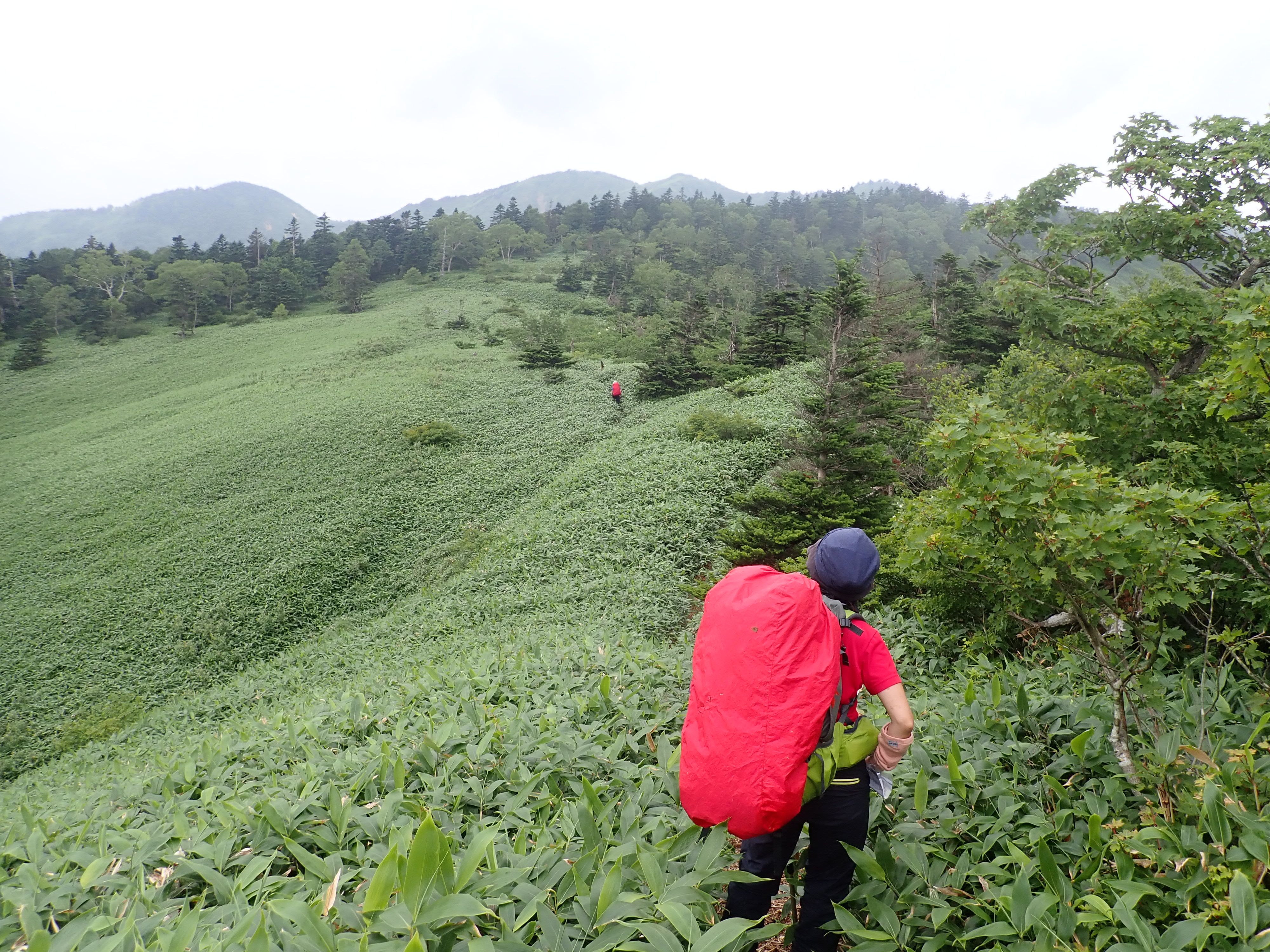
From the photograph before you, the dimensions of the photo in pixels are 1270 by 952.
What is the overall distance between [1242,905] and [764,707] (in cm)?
147


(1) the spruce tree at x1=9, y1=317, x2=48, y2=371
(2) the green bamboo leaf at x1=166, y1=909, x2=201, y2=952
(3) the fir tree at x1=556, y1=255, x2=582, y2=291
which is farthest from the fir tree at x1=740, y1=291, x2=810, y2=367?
(1) the spruce tree at x1=9, y1=317, x2=48, y2=371

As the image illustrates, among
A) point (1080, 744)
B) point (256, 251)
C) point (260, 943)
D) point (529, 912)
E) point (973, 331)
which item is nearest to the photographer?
point (260, 943)

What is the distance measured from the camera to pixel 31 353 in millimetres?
47469

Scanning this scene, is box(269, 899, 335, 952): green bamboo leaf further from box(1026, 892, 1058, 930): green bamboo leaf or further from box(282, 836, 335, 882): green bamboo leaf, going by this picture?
box(1026, 892, 1058, 930): green bamboo leaf

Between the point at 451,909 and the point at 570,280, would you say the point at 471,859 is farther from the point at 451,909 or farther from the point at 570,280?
the point at 570,280

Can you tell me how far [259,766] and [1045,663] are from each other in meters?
5.70

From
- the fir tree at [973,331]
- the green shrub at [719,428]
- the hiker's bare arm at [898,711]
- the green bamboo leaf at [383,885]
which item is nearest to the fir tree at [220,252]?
the green shrub at [719,428]

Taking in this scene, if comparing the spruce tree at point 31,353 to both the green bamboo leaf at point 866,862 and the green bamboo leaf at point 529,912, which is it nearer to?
the green bamboo leaf at point 529,912

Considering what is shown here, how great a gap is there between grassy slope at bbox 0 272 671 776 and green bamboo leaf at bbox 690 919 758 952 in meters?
14.2

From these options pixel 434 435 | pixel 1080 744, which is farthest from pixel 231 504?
pixel 1080 744

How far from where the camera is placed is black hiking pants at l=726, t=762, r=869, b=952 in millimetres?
2420

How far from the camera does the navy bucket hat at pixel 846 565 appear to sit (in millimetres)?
2424

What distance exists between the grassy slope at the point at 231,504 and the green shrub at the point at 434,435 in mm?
513

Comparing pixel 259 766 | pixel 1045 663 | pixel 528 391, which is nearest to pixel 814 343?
pixel 528 391
